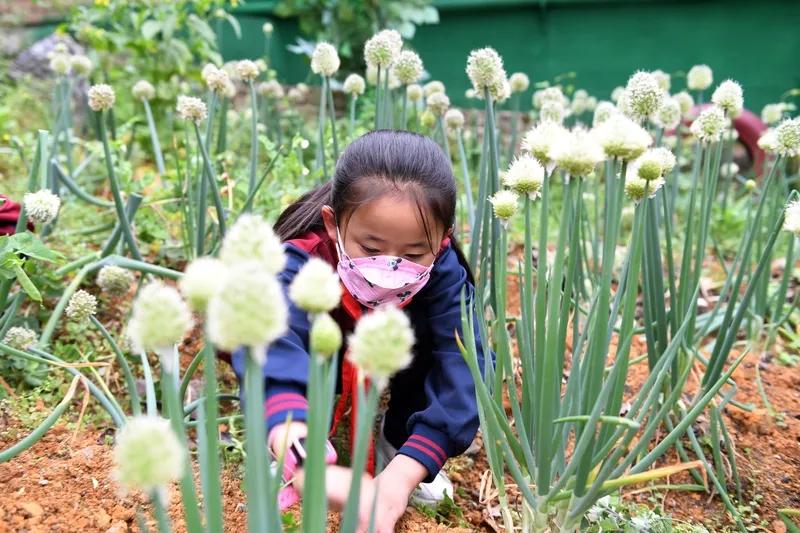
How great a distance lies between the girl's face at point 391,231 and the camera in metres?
1.30

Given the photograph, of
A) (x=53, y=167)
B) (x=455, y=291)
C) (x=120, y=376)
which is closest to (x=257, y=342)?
(x=455, y=291)

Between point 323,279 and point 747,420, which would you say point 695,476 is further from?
point 323,279

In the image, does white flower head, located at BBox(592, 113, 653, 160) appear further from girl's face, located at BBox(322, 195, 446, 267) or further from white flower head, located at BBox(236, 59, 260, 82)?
white flower head, located at BBox(236, 59, 260, 82)

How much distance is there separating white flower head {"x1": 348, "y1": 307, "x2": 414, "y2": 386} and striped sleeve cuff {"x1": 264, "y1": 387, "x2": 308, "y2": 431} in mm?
550

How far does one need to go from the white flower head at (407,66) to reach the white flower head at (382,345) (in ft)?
3.98

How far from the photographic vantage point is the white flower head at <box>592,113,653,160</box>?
2.71 feet

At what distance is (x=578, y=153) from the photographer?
2.69 ft

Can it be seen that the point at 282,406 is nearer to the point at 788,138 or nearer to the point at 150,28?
the point at 788,138

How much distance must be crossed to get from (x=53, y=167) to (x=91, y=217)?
22.7 inches

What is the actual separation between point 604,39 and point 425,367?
11.6 ft

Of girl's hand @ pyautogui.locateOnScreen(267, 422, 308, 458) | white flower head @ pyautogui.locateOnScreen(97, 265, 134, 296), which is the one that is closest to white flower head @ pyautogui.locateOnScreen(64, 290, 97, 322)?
white flower head @ pyautogui.locateOnScreen(97, 265, 134, 296)

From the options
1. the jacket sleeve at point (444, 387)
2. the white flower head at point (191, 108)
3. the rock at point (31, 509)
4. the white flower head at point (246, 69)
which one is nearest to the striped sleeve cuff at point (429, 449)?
the jacket sleeve at point (444, 387)

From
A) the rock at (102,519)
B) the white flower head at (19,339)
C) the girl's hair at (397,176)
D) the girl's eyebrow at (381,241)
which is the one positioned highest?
the girl's hair at (397,176)

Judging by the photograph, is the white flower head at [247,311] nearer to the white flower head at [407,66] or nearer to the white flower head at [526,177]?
the white flower head at [526,177]
